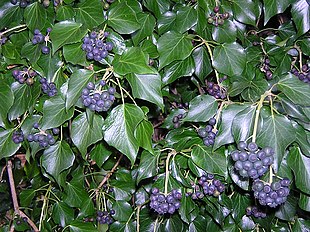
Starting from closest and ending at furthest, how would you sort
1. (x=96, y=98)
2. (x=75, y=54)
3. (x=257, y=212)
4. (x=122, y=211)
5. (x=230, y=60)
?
1. (x=96, y=98)
2. (x=75, y=54)
3. (x=230, y=60)
4. (x=257, y=212)
5. (x=122, y=211)

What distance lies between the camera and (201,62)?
4.24 feet

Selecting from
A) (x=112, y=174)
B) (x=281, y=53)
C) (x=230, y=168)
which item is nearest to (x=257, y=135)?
(x=230, y=168)

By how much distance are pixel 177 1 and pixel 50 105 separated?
0.50m

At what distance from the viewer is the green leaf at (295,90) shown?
0.92 meters

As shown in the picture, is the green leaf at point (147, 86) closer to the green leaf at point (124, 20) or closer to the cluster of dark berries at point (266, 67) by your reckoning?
the green leaf at point (124, 20)

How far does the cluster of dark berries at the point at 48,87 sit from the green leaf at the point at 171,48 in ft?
0.99

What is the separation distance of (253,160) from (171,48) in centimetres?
44

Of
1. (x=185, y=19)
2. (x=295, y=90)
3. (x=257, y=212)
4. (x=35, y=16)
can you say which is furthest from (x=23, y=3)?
(x=257, y=212)

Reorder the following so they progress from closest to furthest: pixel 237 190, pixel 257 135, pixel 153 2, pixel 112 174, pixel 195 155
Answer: pixel 257 135
pixel 195 155
pixel 153 2
pixel 237 190
pixel 112 174

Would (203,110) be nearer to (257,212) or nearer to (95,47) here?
(95,47)

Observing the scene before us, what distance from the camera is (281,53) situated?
132 cm

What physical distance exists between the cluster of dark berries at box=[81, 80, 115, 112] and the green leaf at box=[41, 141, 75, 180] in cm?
32

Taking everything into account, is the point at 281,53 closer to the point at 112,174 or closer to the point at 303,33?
the point at 303,33

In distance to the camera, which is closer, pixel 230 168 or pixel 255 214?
pixel 230 168
